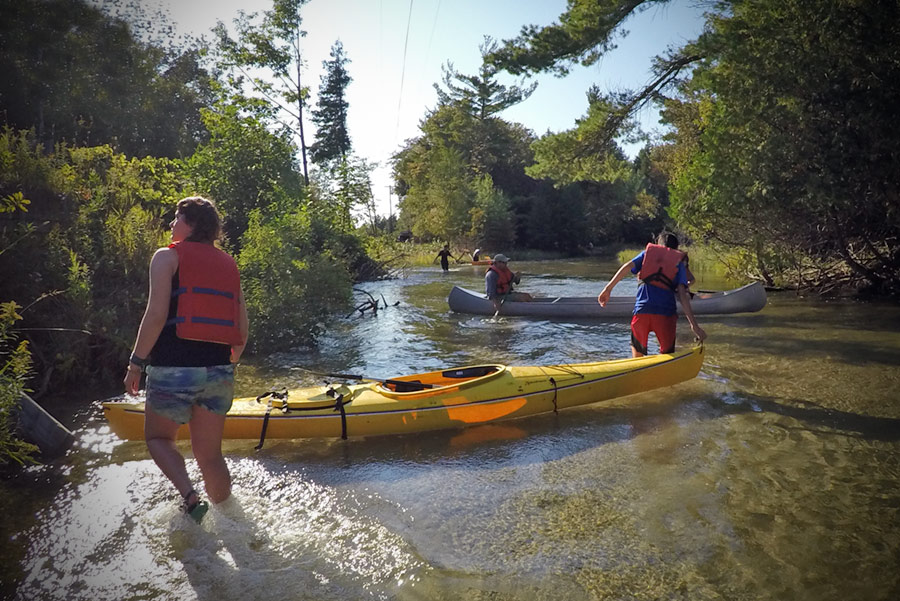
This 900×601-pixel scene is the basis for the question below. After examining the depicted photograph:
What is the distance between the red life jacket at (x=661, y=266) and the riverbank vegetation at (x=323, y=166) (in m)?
5.57

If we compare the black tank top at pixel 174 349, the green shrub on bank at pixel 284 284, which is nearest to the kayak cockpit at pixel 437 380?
the black tank top at pixel 174 349

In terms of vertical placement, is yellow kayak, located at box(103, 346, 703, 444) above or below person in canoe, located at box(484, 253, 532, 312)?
below

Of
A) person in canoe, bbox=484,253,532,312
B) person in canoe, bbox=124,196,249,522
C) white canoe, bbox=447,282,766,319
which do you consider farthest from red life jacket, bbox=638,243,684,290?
person in canoe, bbox=484,253,532,312

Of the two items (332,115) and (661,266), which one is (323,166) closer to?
(661,266)

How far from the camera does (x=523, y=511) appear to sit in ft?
12.4

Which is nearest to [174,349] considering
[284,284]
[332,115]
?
[284,284]

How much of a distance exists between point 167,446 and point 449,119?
47.3 meters

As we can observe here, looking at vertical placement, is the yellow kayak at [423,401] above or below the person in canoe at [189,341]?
below

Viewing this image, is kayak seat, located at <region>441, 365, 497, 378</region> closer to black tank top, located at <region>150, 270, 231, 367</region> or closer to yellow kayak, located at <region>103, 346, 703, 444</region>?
yellow kayak, located at <region>103, 346, 703, 444</region>

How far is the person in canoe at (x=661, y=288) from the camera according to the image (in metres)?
5.96

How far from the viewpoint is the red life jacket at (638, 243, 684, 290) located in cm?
596

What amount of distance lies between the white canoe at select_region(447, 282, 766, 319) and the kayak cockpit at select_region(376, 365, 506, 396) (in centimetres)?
664

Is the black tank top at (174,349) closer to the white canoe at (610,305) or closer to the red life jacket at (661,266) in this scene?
the red life jacket at (661,266)

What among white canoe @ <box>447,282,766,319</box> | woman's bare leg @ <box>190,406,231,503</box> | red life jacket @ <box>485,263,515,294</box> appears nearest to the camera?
woman's bare leg @ <box>190,406,231,503</box>
